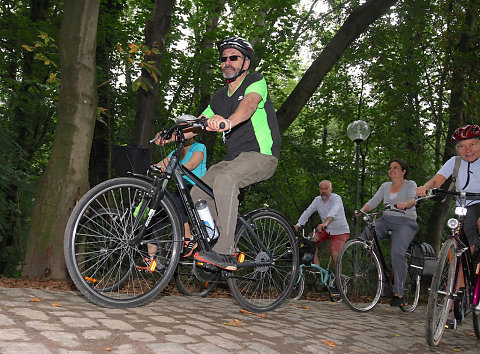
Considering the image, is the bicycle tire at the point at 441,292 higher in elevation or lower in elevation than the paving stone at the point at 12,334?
higher

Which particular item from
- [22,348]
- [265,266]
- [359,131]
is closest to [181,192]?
[265,266]

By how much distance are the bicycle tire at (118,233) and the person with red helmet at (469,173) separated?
9.36 feet

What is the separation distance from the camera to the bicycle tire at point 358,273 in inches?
270

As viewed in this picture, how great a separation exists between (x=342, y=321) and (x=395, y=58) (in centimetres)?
1021

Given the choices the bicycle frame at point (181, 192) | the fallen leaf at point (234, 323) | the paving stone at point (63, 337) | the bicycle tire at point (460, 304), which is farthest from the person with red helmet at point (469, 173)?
the paving stone at point (63, 337)

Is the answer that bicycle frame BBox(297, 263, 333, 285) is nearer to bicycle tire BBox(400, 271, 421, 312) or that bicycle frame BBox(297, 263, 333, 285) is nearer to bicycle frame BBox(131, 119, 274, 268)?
bicycle tire BBox(400, 271, 421, 312)

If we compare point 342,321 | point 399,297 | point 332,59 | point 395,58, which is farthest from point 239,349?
point 395,58

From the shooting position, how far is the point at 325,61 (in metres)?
9.46

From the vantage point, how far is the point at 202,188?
4.35 meters

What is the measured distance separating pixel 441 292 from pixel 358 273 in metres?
2.71

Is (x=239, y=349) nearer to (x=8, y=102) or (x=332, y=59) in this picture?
(x=332, y=59)

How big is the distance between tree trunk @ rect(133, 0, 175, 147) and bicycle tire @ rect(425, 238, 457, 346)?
Answer: 5.11m

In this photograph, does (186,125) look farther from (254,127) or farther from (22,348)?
(22,348)

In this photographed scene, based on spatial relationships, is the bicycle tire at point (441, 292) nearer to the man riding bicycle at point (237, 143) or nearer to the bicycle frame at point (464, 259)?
the bicycle frame at point (464, 259)
